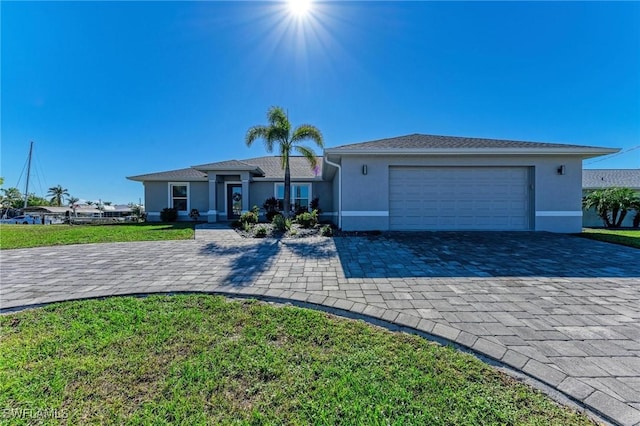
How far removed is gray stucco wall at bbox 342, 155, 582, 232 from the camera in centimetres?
928

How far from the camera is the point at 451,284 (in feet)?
13.5

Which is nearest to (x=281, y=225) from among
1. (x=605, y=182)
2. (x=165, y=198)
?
(x=165, y=198)

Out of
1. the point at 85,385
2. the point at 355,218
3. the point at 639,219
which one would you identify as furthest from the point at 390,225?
the point at 639,219

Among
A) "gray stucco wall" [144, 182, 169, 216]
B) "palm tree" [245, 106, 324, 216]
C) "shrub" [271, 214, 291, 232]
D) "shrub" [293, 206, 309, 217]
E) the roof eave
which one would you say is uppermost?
"palm tree" [245, 106, 324, 216]

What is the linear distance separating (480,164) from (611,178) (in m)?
18.2

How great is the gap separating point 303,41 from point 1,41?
9181mm

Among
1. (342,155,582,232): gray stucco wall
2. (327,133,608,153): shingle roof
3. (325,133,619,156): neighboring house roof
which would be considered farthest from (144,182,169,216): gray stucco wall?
(342,155,582,232): gray stucco wall

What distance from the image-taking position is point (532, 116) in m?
12.9

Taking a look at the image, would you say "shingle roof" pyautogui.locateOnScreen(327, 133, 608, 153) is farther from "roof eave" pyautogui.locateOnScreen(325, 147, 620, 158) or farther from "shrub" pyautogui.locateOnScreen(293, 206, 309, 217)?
"shrub" pyautogui.locateOnScreen(293, 206, 309, 217)

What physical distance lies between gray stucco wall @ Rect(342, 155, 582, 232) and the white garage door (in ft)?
0.86

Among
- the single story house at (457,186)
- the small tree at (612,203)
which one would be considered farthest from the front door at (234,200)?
the small tree at (612,203)

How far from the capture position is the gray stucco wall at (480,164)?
9281 millimetres

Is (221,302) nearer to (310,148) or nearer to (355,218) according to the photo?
(355,218)

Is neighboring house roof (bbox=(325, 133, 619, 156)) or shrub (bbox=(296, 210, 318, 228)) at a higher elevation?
neighboring house roof (bbox=(325, 133, 619, 156))
